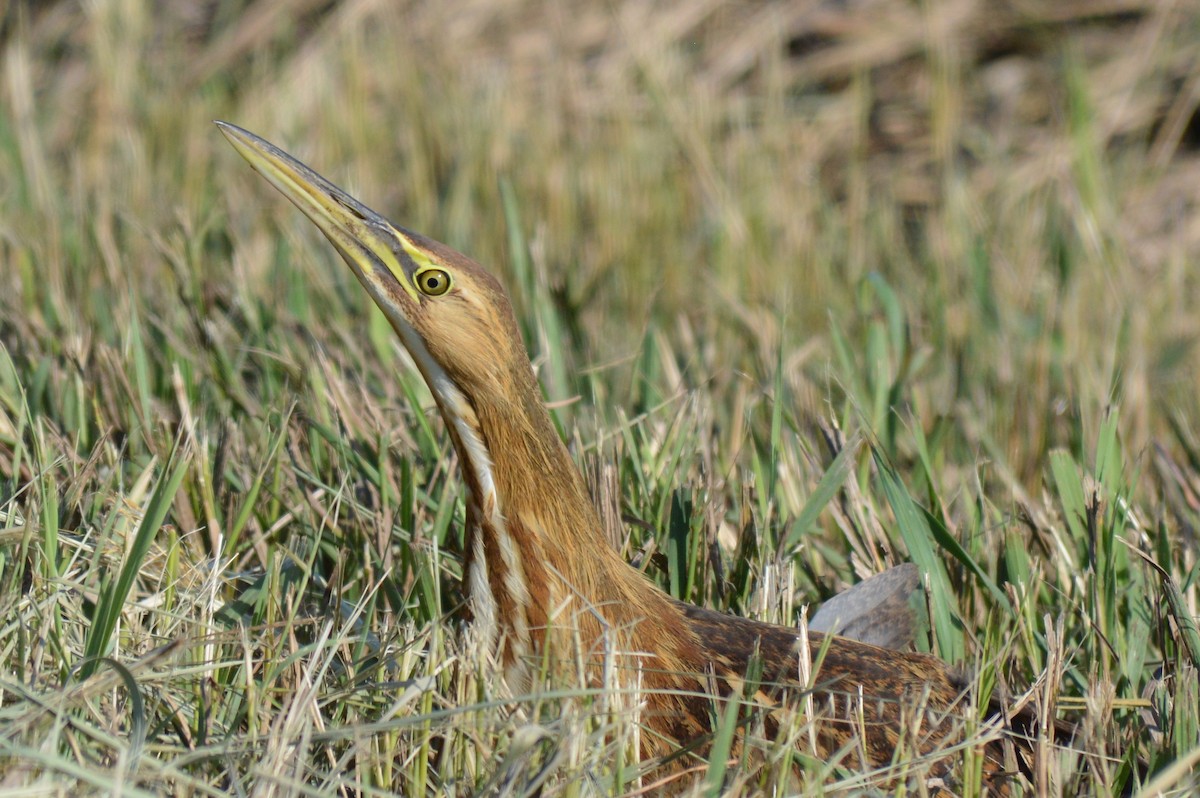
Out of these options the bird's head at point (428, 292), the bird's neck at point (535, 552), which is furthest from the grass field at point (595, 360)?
the bird's head at point (428, 292)

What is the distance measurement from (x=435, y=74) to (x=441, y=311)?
10.5 ft

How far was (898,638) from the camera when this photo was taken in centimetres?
239

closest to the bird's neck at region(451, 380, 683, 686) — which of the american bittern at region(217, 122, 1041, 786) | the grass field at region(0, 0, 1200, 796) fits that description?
the american bittern at region(217, 122, 1041, 786)

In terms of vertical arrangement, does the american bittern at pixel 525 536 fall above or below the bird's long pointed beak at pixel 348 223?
below

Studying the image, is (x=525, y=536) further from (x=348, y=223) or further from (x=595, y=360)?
(x=595, y=360)

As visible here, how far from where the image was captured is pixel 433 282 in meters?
2.06

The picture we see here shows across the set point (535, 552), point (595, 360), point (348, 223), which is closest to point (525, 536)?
point (535, 552)

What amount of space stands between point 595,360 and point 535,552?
1.30 meters

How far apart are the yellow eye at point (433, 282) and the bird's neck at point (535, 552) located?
0.16 m

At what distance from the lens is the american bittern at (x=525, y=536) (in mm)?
2018

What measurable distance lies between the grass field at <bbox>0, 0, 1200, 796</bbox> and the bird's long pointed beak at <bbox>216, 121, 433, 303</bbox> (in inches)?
14.4

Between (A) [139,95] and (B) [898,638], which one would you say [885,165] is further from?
(B) [898,638]

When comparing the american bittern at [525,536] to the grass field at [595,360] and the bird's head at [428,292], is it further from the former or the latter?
the grass field at [595,360]

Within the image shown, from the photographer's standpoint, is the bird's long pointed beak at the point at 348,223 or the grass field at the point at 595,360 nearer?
the grass field at the point at 595,360
